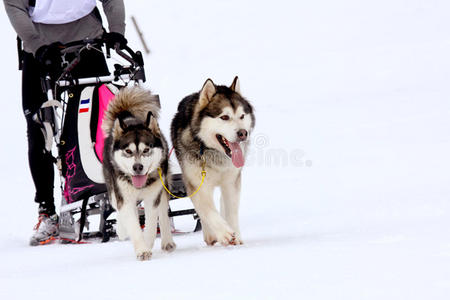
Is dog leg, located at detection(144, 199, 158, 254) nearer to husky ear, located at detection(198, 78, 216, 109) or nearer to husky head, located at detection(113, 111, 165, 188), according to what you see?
husky head, located at detection(113, 111, 165, 188)

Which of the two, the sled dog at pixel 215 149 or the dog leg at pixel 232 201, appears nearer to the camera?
the sled dog at pixel 215 149

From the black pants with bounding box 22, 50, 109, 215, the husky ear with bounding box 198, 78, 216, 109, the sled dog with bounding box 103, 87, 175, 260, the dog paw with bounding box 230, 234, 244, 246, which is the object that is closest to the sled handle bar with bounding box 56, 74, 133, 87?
the black pants with bounding box 22, 50, 109, 215

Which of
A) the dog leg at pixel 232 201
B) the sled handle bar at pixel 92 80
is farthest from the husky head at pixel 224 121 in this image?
the sled handle bar at pixel 92 80

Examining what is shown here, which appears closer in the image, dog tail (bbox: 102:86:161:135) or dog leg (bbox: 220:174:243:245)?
dog leg (bbox: 220:174:243:245)

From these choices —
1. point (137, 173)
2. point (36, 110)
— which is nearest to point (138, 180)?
point (137, 173)

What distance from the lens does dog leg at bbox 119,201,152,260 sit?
316cm

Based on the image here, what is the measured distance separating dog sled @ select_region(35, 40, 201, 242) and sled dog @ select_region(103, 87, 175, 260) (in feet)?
1.45

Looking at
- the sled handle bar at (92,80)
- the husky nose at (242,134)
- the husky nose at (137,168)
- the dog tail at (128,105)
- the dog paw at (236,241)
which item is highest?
the sled handle bar at (92,80)

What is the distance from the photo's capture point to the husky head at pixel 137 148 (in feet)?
10.7

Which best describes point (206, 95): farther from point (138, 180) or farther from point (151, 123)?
point (138, 180)

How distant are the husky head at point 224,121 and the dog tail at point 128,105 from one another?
45 cm

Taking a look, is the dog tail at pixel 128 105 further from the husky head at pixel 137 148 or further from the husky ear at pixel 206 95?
the husky ear at pixel 206 95

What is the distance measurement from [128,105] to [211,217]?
3.15 ft

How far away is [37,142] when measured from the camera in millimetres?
4625
